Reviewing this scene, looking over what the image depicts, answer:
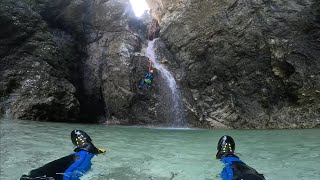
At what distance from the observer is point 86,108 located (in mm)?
14156

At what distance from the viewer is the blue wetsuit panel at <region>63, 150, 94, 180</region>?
10.6 feet

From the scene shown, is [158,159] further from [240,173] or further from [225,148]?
[240,173]

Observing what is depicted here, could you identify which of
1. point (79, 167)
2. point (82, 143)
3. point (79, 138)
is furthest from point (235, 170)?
point (79, 138)

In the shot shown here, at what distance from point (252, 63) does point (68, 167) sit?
1127 centimetres

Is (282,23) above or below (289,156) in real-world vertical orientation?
above

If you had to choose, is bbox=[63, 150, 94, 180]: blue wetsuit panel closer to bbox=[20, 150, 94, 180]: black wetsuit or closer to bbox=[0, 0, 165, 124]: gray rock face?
bbox=[20, 150, 94, 180]: black wetsuit

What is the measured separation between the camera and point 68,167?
3.42 m

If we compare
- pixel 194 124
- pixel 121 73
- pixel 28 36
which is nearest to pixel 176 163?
pixel 194 124

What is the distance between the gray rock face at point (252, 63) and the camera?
40.7 feet

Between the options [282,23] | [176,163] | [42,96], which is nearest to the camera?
[176,163]

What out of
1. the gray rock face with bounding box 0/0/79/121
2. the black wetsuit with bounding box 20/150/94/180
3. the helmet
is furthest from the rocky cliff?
the black wetsuit with bounding box 20/150/94/180

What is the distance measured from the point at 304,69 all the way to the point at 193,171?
386 inches

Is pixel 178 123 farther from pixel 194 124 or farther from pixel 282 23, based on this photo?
pixel 282 23

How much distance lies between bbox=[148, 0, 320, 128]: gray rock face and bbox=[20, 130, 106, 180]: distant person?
9203 mm
